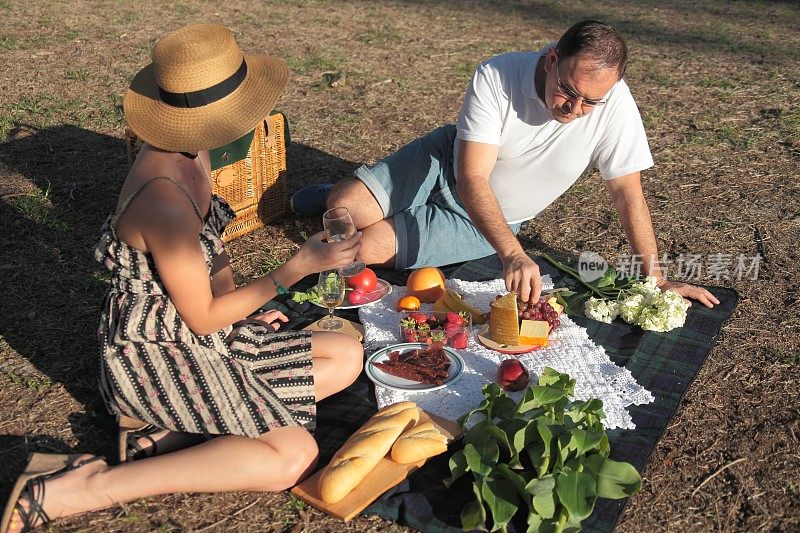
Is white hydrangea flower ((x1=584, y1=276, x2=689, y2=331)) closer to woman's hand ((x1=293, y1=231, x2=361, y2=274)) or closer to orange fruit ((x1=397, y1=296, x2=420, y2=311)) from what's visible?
orange fruit ((x1=397, y1=296, x2=420, y2=311))

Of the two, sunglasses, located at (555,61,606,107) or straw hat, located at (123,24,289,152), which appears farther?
sunglasses, located at (555,61,606,107)

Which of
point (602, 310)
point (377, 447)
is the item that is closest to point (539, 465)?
point (377, 447)

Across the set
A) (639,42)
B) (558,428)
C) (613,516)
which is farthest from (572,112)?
(639,42)

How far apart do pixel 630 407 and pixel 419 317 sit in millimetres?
1257

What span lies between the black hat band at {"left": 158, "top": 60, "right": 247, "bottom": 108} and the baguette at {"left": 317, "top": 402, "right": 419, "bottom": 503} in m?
1.64

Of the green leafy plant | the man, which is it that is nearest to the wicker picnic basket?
the man

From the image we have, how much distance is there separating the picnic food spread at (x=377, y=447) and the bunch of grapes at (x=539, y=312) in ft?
3.41

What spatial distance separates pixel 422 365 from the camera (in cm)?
455

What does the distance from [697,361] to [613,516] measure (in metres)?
1.49

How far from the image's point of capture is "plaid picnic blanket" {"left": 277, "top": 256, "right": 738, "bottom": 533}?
374cm

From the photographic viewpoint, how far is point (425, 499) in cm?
380

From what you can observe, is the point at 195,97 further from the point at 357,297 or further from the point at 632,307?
the point at 632,307

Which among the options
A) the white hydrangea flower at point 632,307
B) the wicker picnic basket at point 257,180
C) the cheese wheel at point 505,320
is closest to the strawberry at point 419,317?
the cheese wheel at point 505,320

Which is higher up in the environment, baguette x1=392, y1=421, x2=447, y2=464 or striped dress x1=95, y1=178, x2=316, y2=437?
striped dress x1=95, y1=178, x2=316, y2=437
